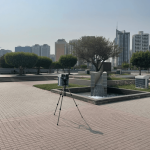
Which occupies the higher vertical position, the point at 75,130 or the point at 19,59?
the point at 19,59

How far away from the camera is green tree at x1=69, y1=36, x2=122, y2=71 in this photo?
96.7 ft

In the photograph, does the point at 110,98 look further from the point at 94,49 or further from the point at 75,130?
the point at 94,49

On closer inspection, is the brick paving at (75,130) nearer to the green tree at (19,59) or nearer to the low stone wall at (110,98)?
the low stone wall at (110,98)

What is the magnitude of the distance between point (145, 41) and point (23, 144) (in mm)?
140803

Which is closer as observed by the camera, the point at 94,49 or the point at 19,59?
the point at 94,49

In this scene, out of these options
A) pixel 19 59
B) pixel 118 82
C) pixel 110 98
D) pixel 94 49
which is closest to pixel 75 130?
pixel 110 98

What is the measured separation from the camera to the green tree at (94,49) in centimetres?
2947

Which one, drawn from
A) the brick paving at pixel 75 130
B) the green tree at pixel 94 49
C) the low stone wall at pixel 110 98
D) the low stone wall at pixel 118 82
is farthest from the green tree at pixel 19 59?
the brick paving at pixel 75 130

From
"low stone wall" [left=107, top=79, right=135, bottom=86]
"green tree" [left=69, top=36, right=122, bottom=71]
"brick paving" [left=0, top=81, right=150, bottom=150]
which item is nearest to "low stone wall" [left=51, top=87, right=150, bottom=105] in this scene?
"brick paving" [left=0, top=81, right=150, bottom=150]

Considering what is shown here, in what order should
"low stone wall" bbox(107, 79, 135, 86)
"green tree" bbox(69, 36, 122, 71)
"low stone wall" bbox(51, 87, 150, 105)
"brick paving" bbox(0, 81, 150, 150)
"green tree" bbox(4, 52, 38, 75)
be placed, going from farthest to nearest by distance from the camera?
"green tree" bbox(4, 52, 38, 75)
"green tree" bbox(69, 36, 122, 71)
"low stone wall" bbox(107, 79, 135, 86)
"low stone wall" bbox(51, 87, 150, 105)
"brick paving" bbox(0, 81, 150, 150)

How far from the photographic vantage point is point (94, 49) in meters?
29.4

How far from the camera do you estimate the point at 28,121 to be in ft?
18.6

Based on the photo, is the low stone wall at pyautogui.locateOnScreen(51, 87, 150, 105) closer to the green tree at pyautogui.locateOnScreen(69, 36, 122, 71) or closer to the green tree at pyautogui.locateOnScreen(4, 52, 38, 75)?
the green tree at pyautogui.locateOnScreen(69, 36, 122, 71)

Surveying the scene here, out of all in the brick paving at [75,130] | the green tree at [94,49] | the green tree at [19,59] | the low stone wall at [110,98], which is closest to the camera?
the brick paving at [75,130]
